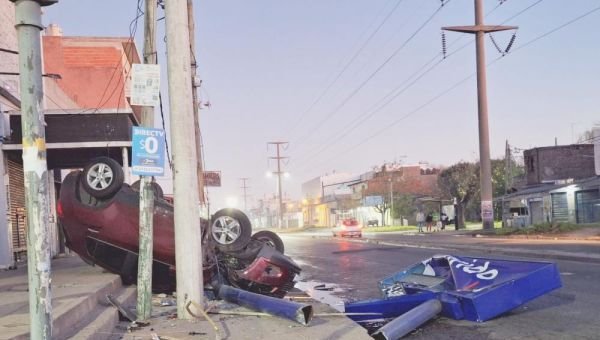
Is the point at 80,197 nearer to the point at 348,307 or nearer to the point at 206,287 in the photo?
the point at 206,287

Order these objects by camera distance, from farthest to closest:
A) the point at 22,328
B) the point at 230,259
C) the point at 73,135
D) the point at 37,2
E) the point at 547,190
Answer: the point at 547,190 < the point at 73,135 < the point at 230,259 < the point at 22,328 < the point at 37,2

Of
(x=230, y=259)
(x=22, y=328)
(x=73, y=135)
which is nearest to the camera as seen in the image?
(x=22, y=328)

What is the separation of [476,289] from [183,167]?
426 cm

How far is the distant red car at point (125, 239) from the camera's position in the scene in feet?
31.8

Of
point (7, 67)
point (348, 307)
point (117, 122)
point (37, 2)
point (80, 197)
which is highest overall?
point (7, 67)

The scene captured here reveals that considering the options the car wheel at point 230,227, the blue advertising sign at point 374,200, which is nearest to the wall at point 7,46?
the car wheel at point 230,227

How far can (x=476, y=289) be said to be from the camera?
8039 millimetres

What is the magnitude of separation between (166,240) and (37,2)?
6904mm

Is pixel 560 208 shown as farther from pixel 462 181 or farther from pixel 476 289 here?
pixel 476 289

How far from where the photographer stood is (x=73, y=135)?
52.4 feet

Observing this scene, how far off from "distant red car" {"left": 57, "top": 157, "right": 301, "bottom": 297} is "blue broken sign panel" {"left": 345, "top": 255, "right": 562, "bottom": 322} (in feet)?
5.54

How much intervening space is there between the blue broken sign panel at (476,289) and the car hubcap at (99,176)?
15.3 ft

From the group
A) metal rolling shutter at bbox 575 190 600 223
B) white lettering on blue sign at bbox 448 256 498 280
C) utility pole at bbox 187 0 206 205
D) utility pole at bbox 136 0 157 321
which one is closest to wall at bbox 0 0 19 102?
utility pole at bbox 187 0 206 205

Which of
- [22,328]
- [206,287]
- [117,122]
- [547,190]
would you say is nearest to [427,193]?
[547,190]
